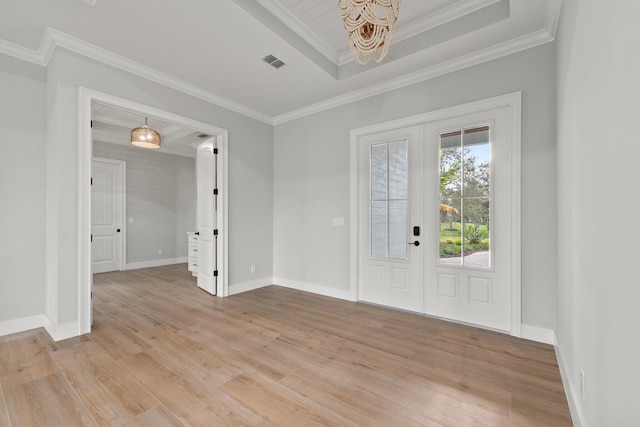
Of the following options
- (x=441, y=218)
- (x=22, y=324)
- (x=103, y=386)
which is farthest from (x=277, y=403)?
(x=22, y=324)

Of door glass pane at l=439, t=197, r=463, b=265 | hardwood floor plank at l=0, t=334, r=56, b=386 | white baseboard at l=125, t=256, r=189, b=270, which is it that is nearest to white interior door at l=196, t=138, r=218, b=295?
hardwood floor plank at l=0, t=334, r=56, b=386

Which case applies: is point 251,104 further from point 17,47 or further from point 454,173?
point 454,173

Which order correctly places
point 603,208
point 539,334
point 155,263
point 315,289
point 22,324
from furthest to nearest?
1. point 155,263
2. point 315,289
3. point 22,324
4. point 539,334
5. point 603,208

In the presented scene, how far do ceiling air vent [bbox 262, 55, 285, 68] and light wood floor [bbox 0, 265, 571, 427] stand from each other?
3023 millimetres

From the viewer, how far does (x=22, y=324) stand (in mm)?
2965

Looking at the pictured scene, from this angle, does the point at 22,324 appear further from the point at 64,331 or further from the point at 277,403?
the point at 277,403

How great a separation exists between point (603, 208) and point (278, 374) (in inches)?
87.2

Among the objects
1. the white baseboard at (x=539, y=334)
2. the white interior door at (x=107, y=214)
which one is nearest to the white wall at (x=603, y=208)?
the white baseboard at (x=539, y=334)

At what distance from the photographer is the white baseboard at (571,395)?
154 cm

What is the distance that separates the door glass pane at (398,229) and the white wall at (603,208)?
1736 millimetres

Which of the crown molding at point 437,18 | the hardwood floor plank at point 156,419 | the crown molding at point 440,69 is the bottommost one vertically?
the hardwood floor plank at point 156,419

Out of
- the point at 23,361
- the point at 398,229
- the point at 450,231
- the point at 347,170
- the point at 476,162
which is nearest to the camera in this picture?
the point at 23,361

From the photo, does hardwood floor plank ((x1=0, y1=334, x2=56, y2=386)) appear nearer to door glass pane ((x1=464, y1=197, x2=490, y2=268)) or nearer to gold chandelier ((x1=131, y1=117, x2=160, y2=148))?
gold chandelier ((x1=131, y1=117, x2=160, y2=148))

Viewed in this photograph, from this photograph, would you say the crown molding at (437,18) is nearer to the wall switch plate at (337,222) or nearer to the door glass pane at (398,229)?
the door glass pane at (398,229)
